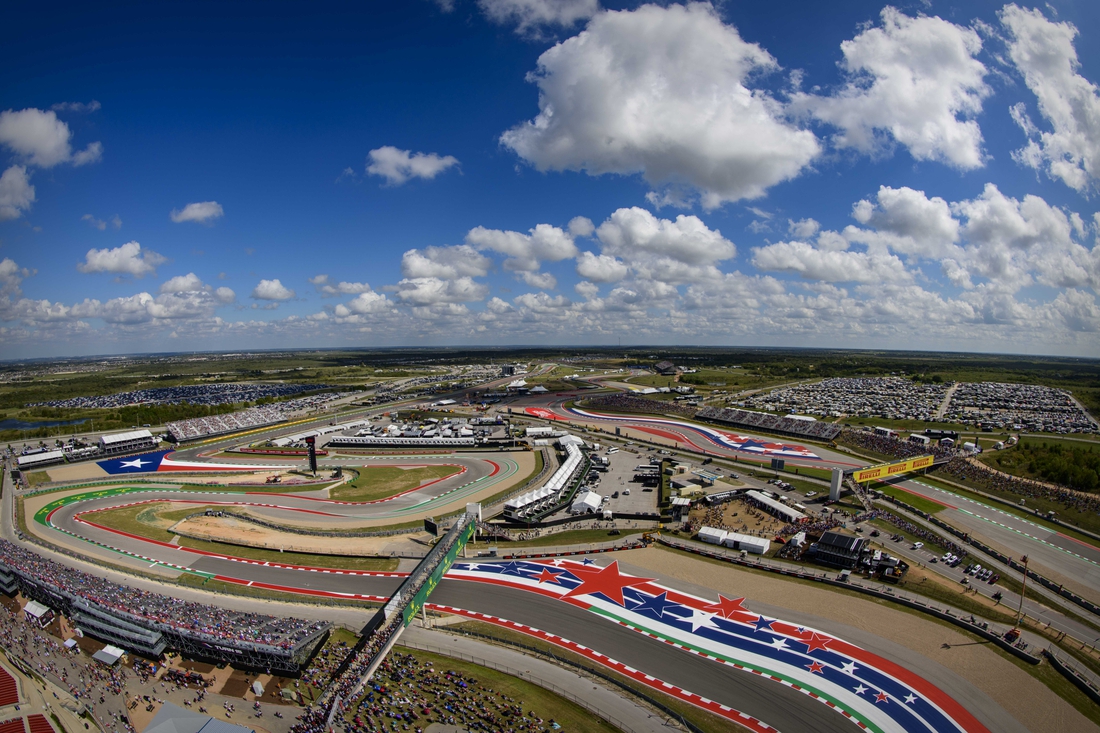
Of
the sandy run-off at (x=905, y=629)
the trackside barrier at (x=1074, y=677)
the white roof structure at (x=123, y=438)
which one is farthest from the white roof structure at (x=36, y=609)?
the trackside barrier at (x=1074, y=677)

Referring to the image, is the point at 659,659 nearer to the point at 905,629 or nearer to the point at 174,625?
the point at 905,629

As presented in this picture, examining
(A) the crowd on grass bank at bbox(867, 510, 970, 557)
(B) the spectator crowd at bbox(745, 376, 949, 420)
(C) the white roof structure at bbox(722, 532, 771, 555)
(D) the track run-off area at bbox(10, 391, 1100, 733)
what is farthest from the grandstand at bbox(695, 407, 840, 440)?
(C) the white roof structure at bbox(722, 532, 771, 555)

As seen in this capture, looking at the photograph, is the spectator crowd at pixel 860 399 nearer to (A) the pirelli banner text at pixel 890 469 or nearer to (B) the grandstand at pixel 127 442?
(A) the pirelli banner text at pixel 890 469

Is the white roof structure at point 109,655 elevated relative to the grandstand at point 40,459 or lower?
lower

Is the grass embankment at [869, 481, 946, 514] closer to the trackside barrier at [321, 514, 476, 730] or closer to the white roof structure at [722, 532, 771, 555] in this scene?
the white roof structure at [722, 532, 771, 555]

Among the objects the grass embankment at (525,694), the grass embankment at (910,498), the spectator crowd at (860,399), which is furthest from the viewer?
the spectator crowd at (860,399)

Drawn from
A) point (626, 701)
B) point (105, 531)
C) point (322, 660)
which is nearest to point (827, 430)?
point (626, 701)
